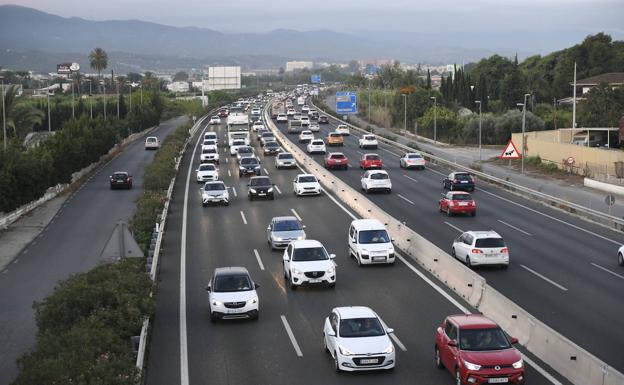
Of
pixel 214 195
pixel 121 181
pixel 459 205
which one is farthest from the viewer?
pixel 121 181

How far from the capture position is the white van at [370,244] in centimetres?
2998

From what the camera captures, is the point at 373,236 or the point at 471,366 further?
the point at 373,236

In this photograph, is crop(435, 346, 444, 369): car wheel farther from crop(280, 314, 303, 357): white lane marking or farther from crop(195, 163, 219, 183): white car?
crop(195, 163, 219, 183): white car

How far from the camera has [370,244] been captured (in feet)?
99.8

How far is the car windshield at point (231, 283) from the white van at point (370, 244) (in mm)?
7414

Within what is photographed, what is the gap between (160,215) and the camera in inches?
1521

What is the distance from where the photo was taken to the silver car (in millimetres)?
33156

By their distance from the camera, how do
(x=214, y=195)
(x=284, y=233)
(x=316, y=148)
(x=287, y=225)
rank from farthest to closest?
(x=316, y=148) → (x=214, y=195) → (x=287, y=225) → (x=284, y=233)

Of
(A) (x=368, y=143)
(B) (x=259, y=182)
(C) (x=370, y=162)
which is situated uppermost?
(A) (x=368, y=143)

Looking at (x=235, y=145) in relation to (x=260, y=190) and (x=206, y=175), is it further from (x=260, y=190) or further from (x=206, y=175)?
(x=260, y=190)

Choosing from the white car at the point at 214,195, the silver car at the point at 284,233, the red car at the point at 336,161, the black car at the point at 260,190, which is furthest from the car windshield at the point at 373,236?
the red car at the point at 336,161

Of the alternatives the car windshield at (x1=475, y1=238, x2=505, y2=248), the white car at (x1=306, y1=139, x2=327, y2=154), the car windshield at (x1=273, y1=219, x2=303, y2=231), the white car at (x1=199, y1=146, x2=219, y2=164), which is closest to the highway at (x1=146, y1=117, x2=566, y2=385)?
the car windshield at (x1=273, y1=219, x2=303, y2=231)

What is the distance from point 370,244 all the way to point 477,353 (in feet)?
44.3

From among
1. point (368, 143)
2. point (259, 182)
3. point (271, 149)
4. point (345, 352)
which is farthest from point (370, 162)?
point (345, 352)
